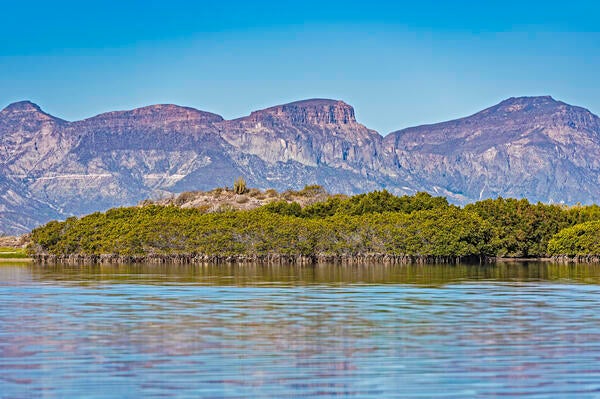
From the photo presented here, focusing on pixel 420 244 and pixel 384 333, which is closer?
pixel 384 333

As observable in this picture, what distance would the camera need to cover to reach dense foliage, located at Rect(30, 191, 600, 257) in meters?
118

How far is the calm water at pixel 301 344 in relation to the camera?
24594 mm

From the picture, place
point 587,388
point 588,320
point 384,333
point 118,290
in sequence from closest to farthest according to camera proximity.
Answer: point 587,388 < point 384,333 < point 588,320 < point 118,290

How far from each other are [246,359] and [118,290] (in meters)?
32.4

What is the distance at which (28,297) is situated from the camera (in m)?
53.8

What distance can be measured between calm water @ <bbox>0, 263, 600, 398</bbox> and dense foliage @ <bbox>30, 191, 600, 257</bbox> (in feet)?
199

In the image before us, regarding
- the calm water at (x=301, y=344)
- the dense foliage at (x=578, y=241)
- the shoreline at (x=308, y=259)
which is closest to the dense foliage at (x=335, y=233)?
the dense foliage at (x=578, y=241)

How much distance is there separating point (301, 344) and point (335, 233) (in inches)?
3464

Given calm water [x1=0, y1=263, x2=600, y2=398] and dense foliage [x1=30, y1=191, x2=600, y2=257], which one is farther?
dense foliage [x1=30, y1=191, x2=600, y2=257]

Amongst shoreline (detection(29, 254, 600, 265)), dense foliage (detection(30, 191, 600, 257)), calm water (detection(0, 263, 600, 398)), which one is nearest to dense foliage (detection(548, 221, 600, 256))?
dense foliage (detection(30, 191, 600, 257))

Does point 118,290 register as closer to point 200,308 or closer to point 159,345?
point 200,308

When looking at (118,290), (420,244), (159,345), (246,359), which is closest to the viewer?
(246,359)

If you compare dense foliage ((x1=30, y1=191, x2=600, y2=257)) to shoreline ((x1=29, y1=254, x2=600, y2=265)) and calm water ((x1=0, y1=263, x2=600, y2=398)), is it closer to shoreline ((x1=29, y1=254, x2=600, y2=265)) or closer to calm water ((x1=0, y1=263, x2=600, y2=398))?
shoreline ((x1=29, y1=254, x2=600, y2=265))

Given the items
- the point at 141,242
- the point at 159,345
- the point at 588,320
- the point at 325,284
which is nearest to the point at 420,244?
the point at 141,242
